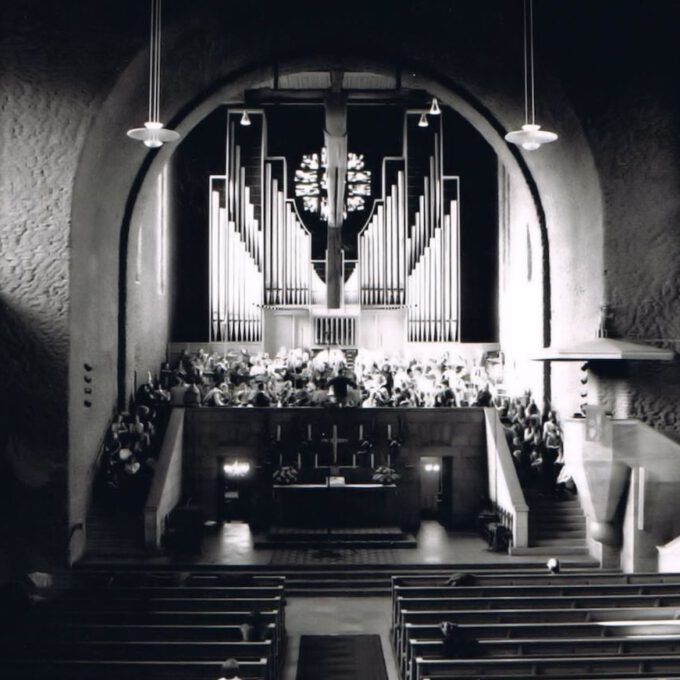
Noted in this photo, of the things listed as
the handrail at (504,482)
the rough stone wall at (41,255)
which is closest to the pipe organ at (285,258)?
the handrail at (504,482)

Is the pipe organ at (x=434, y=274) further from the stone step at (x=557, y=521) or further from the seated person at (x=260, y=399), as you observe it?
the stone step at (x=557, y=521)

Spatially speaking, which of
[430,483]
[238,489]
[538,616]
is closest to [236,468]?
[238,489]

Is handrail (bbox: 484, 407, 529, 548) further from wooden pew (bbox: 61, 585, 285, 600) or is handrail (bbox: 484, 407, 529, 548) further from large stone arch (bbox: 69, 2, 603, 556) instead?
→ wooden pew (bbox: 61, 585, 285, 600)

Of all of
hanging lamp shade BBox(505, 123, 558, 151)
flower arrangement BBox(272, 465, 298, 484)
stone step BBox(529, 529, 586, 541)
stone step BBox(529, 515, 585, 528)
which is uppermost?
hanging lamp shade BBox(505, 123, 558, 151)

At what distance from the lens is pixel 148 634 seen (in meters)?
8.50

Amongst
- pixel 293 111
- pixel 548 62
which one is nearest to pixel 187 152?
pixel 293 111

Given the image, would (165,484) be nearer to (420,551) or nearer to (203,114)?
(420,551)

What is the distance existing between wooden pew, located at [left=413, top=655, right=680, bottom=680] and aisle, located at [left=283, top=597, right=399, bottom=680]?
90.9 inches

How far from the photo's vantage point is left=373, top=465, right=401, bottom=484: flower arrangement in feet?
52.9

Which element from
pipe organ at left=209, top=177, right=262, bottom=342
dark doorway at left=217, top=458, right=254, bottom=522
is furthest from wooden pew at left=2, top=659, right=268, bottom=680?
pipe organ at left=209, top=177, right=262, bottom=342

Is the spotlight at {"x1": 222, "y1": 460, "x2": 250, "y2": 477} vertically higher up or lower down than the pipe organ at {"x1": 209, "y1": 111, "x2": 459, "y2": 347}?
lower down

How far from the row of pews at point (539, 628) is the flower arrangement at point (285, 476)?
18.3ft

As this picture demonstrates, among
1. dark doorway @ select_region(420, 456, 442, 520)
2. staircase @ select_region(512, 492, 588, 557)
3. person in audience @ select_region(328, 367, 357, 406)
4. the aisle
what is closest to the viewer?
the aisle

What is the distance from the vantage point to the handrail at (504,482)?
47.8 ft
